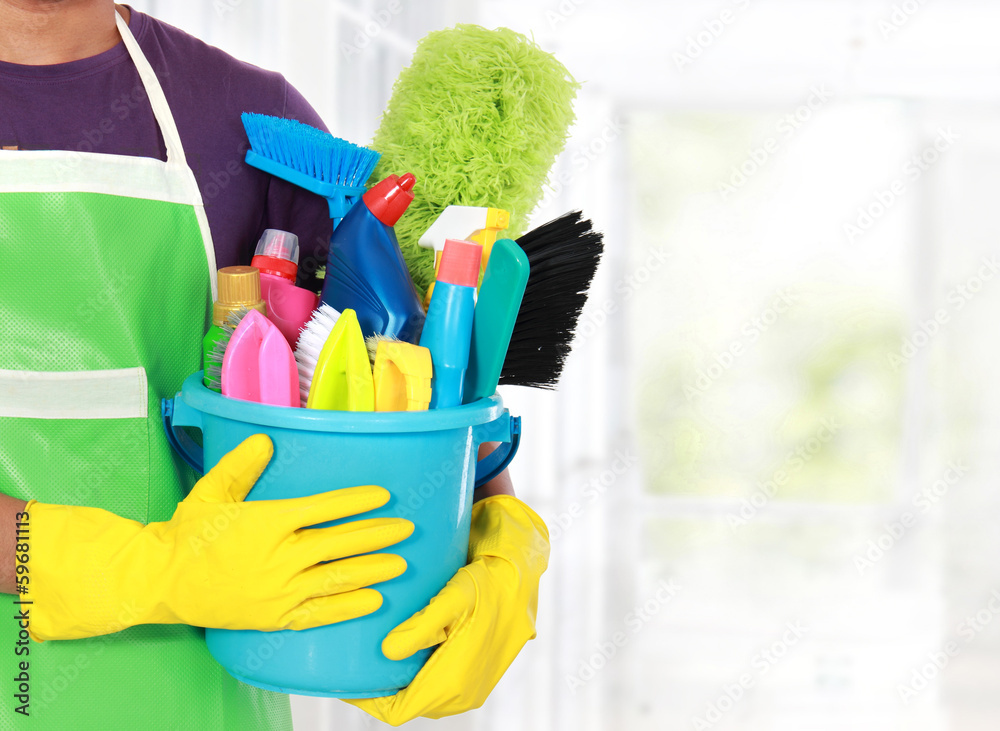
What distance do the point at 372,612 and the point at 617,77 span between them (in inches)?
72.6

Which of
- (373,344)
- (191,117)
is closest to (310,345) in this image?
(373,344)

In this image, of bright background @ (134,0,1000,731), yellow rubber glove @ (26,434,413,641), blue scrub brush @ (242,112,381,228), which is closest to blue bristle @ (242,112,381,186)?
blue scrub brush @ (242,112,381,228)

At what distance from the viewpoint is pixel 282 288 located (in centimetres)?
49

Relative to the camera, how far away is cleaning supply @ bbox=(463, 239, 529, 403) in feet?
1.36

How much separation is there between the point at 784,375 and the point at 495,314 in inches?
70.1

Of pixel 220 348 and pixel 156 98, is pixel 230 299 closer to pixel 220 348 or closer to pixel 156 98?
pixel 220 348

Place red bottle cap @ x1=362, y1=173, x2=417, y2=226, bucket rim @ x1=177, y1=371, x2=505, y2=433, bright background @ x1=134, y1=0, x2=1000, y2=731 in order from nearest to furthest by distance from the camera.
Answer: bucket rim @ x1=177, y1=371, x2=505, y2=433 → red bottle cap @ x1=362, y1=173, x2=417, y2=226 → bright background @ x1=134, y1=0, x2=1000, y2=731

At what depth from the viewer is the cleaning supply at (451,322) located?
1.35 ft

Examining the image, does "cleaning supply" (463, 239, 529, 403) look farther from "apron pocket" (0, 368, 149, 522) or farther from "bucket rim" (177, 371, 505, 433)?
"apron pocket" (0, 368, 149, 522)

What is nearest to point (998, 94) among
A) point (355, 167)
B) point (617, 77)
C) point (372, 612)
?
point (617, 77)

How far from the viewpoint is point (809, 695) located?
6.73 feet

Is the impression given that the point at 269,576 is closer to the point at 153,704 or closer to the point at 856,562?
Answer: the point at 153,704

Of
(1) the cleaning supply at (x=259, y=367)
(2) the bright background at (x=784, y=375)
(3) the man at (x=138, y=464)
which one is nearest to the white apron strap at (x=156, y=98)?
(3) the man at (x=138, y=464)

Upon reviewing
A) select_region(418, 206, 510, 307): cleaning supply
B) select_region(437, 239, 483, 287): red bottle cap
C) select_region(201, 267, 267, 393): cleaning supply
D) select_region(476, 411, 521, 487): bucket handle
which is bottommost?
select_region(476, 411, 521, 487): bucket handle
